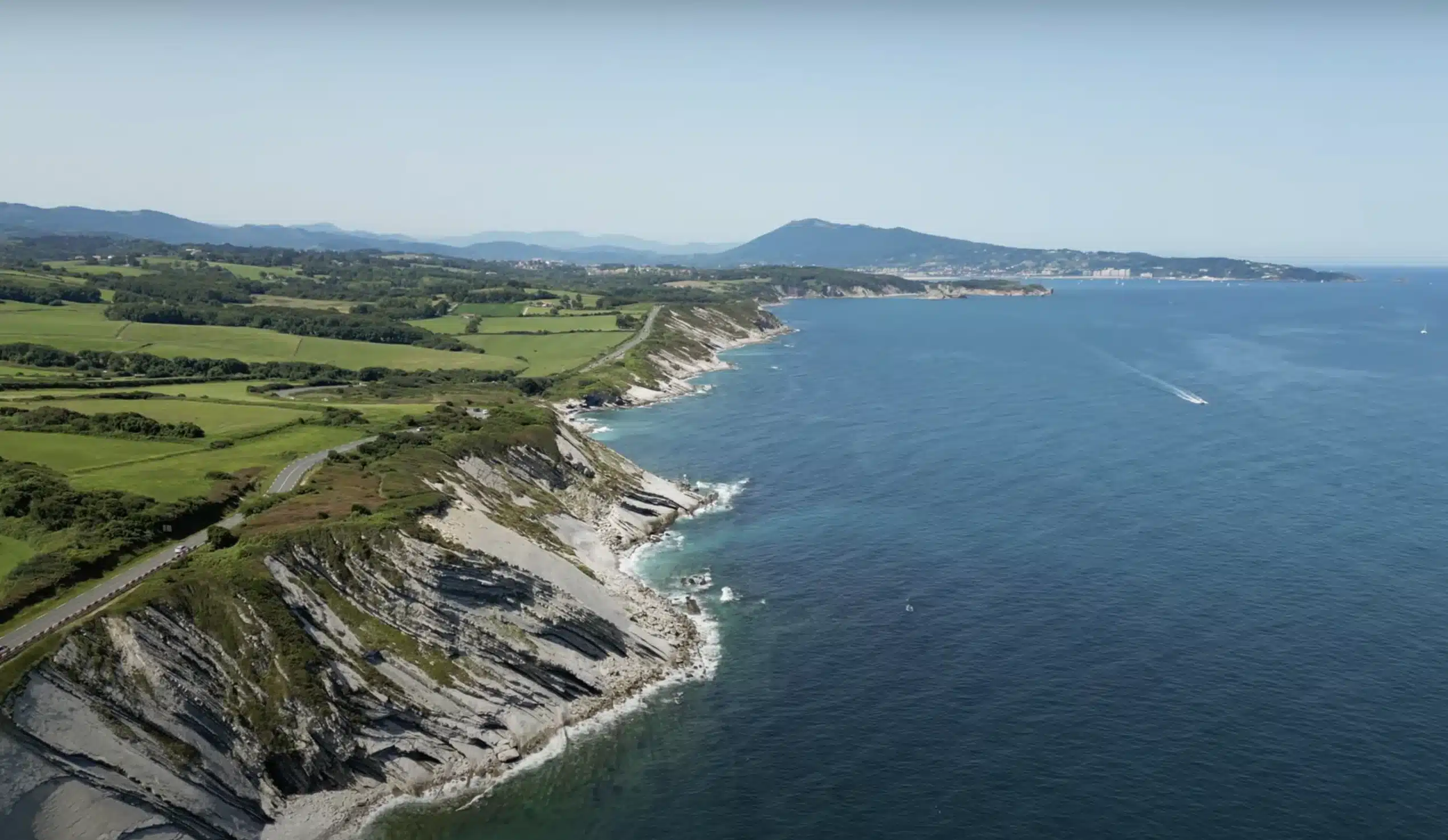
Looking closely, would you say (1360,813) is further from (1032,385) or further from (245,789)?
(1032,385)

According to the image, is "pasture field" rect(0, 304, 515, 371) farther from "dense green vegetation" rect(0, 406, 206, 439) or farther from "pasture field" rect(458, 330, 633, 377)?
"dense green vegetation" rect(0, 406, 206, 439)

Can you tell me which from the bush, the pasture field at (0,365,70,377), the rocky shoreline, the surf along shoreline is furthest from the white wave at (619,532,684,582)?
the pasture field at (0,365,70,377)

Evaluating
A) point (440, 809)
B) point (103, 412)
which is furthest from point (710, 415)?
point (440, 809)

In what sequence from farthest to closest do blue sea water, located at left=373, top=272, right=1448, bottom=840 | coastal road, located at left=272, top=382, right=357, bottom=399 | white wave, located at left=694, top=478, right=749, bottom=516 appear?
coastal road, located at left=272, top=382, right=357, bottom=399 → white wave, located at left=694, top=478, right=749, bottom=516 → blue sea water, located at left=373, top=272, right=1448, bottom=840

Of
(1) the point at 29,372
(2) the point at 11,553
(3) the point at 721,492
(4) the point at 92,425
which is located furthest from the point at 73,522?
(1) the point at 29,372

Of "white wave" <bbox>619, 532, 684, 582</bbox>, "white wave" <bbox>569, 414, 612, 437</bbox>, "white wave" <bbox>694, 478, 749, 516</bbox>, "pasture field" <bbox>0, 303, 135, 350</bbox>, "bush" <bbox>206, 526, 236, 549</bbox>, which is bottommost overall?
"white wave" <bbox>619, 532, 684, 582</bbox>

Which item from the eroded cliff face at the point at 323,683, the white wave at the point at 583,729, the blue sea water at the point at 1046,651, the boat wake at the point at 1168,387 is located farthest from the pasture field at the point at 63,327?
the boat wake at the point at 1168,387

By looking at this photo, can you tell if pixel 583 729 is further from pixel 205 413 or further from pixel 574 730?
pixel 205 413

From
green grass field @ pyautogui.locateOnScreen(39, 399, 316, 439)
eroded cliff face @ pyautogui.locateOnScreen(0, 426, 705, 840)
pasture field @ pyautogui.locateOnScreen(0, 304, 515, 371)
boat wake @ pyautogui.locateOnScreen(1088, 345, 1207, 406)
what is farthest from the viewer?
pasture field @ pyautogui.locateOnScreen(0, 304, 515, 371)
